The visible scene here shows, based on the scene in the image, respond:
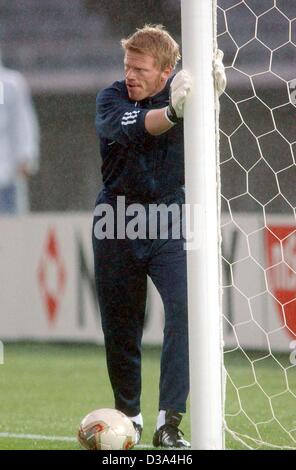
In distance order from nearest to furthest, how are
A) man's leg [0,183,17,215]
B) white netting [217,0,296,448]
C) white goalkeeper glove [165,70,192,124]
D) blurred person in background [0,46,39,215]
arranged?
white goalkeeper glove [165,70,192,124] → white netting [217,0,296,448] → blurred person in background [0,46,39,215] → man's leg [0,183,17,215]

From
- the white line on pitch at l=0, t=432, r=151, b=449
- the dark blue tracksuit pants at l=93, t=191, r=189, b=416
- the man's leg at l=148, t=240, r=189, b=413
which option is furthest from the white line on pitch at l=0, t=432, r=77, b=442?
the man's leg at l=148, t=240, r=189, b=413

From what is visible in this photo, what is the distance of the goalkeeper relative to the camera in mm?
5113

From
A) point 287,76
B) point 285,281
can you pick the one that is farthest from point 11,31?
point 285,281

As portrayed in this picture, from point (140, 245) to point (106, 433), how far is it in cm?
87

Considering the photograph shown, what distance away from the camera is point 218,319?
4367mm

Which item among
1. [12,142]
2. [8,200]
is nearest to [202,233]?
[12,142]

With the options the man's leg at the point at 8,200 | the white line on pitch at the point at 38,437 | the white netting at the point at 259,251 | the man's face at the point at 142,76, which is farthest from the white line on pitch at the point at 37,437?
the man's leg at the point at 8,200

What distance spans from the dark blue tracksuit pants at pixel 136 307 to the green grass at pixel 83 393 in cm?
26

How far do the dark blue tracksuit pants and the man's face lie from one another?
44cm

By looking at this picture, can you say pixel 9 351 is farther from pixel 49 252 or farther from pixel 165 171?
pixel 165 171

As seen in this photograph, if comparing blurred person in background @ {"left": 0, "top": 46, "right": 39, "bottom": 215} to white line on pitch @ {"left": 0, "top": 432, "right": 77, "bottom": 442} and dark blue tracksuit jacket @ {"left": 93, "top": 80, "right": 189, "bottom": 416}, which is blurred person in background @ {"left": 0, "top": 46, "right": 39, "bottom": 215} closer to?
dark blue tracksuit jacket @ {"left": 93, "top": 80, "right": 189, "bottom": 416}

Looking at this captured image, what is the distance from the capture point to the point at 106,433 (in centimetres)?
469

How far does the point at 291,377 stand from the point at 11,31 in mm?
6765

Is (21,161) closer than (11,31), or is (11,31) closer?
(21,161)
